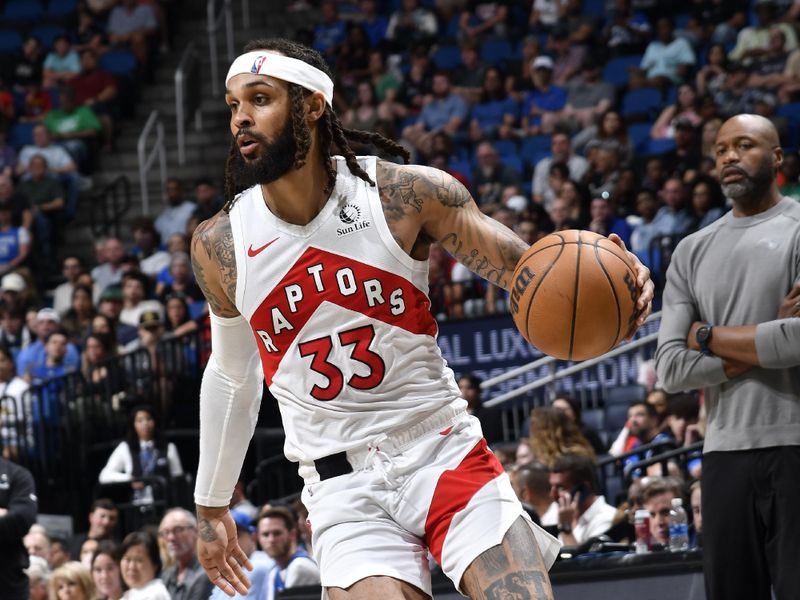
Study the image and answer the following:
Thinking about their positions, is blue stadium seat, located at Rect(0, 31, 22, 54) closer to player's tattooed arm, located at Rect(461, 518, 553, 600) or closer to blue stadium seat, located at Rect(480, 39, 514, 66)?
blue stadium seat, located at Rect(480, 39, 514, 66)

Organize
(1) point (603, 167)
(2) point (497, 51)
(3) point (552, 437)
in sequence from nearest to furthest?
(3) point (552, 437) → (1) point (603, 167) → (2) point (497, 51)

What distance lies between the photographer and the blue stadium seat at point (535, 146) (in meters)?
15.4

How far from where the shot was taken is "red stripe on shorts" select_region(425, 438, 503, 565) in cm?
407

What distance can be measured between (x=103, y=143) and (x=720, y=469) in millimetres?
14952

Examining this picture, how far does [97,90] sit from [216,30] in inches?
79.7

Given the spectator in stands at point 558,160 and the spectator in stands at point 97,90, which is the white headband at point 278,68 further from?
the spectator in stands at point 97,90

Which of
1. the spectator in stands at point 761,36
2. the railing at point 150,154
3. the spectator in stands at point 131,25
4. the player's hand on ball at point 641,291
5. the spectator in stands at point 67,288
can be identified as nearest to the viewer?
the player's hand on ball at point 641,291

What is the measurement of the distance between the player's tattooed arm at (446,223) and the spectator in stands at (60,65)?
15.7m

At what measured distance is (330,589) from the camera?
4.11 m

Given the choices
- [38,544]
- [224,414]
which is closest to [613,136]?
[38,544]

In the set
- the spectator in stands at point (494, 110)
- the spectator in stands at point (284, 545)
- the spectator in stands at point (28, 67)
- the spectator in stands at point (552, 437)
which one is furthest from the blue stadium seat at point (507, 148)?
the spectator in stands at point (284, 545)

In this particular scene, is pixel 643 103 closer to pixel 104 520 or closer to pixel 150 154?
pixel 150 154

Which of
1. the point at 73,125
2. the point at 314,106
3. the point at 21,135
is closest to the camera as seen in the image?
the point at 314,106

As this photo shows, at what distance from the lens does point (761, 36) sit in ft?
48.2
